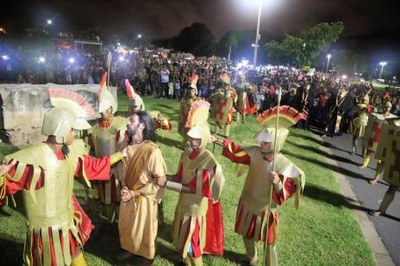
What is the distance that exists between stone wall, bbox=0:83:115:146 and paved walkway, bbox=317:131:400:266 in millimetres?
6778

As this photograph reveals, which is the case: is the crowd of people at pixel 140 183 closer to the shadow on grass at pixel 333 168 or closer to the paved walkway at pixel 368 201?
the paved walkway at pixel 368 201

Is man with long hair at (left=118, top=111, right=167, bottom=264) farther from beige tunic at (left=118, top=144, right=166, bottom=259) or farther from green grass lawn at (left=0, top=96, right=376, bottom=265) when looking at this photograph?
green grass lawn at (left=0, top=96, right=376, bottom=265)

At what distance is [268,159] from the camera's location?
4539 millimetres

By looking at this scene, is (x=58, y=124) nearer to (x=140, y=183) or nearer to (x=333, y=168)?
(x=140, y=183)

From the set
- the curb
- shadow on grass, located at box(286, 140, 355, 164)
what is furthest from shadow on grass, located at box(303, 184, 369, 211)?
shadow on grass, located at box(286, 140, 355, 164)

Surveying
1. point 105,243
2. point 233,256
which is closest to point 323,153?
point 233,256

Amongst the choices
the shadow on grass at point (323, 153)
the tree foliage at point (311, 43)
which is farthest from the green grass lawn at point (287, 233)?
the tree foliage at point (311, 43)

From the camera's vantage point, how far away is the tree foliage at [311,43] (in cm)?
5303

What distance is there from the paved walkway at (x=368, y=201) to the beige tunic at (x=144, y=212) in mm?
4002

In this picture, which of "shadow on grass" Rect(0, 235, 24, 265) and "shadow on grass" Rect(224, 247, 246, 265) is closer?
"shadow on grass" Rect(0, 235, 24, 265)

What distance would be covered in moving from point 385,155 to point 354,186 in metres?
2.61

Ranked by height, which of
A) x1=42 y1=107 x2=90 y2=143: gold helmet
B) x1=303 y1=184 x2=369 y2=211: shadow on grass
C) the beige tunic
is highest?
x1=42 y1=107 x2=90 y2=143: gold helmet

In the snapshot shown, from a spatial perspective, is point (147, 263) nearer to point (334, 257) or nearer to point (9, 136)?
point (334, 257)

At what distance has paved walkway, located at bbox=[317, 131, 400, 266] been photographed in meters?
6.48
